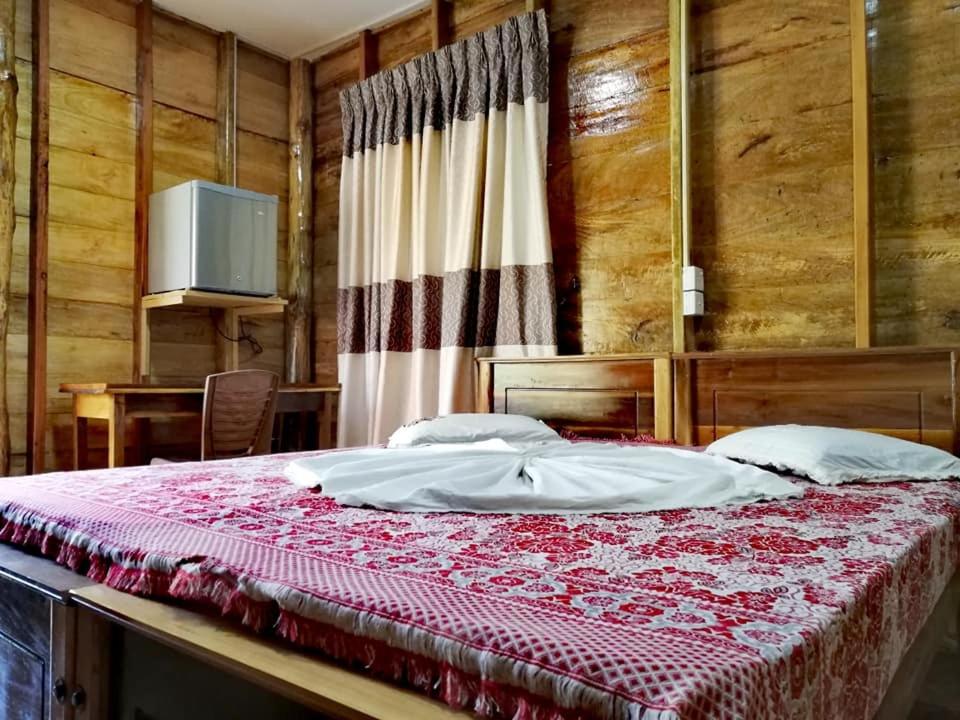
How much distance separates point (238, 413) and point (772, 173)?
2.40 meters

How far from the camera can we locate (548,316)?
123 inches

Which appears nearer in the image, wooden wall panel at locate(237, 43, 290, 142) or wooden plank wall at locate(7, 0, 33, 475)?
wooden plank wall at locate(7, 0, 33, 475)

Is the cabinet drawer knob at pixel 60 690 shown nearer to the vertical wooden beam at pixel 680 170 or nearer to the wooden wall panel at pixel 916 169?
the vertical wooden beam at pixel 680 170

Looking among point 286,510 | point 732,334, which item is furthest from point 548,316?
point 286,510

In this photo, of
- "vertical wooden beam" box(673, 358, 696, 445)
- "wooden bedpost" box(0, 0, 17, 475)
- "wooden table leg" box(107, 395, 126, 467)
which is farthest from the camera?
"wooden bedpost" box(0, 0, 17, 475)

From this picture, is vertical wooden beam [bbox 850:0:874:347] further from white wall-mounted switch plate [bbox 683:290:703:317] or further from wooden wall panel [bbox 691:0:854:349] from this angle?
white wall-mounted switch plate [bbox 683:290:703:317]

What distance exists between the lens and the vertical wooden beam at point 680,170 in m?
2.83

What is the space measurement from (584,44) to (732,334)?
1.50 metres

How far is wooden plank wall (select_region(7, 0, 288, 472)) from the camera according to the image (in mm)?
3289

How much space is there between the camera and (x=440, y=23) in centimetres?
369

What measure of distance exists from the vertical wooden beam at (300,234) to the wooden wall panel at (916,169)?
9.97ft

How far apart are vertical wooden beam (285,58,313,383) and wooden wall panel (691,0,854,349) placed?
2.38 meters

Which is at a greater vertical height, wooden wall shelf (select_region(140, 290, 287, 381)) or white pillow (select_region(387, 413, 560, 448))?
wooden wall shelf (select_region(140, 290, 287, 381))

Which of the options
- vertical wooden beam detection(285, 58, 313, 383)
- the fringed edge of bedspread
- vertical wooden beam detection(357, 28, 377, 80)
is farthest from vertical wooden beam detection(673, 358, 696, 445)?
vertical wooden beam detection(357, 28, 377, 80)
